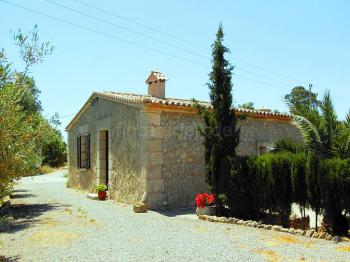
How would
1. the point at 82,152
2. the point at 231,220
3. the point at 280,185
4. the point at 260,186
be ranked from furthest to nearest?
1. the point at 82,152
2. the point at 231,220
3. the point at 260,186
4. the point at 280,185

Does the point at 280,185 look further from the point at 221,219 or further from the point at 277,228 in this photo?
the point at 221,219

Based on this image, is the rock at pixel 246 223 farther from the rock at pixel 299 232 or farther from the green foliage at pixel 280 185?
the rock at pixel 299 232

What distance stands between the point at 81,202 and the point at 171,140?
12.9 ft

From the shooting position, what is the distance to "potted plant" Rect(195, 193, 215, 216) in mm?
9852

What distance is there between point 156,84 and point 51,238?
7.29 m

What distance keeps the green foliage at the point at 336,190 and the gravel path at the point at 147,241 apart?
2.22 ft

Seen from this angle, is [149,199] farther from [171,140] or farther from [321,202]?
[321,202]

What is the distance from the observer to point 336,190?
7422mm

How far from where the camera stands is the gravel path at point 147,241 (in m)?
6.19

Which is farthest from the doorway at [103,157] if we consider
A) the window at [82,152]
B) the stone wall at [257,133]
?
the stone wall at [257,133]

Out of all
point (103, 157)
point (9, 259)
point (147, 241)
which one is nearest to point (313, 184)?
point (147, 241)

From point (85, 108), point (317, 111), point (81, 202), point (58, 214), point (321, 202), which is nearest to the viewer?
point (321, 202)

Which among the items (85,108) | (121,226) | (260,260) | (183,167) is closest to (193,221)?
(121,226)

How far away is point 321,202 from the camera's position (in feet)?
25.5
